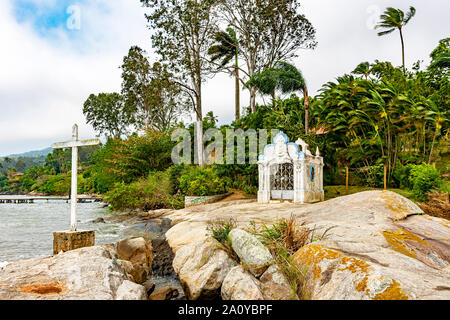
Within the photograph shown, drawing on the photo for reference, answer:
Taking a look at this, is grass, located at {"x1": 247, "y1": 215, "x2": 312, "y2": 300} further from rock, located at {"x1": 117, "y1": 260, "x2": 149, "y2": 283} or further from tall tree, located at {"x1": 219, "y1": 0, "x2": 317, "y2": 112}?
tall tree, located at {"x1": 219, "y1": 0, "x2": 317, "y2": 112}

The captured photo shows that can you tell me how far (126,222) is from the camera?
14641mm


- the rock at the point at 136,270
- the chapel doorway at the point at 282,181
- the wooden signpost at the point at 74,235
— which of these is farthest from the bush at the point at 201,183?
the rock at the point at 136,270

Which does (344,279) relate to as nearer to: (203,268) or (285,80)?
(203,268)

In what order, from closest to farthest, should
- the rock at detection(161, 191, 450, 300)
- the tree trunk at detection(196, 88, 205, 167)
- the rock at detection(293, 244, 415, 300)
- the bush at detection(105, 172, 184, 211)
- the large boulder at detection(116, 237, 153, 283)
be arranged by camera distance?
the rock at detection(293, 244, 415, 300), the rock at detection(161, 191, 450, 300), the large boulder at detection(116, 237, 153, 283), the bush at detection(105, 172, 184, 211), the tree trunk at detection(196, 88, 205, 167)

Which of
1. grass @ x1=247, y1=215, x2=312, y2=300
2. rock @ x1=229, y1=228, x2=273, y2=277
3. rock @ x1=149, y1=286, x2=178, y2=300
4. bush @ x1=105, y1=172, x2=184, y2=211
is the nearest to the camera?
grass @ x1=247, y1=215, x2=312, y2=300

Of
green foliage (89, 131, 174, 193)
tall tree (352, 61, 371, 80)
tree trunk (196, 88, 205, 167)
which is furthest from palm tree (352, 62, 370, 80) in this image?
green foliage (89, 131, 174, 193)

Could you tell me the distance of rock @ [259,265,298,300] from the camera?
3.88 metres

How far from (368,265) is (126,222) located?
12978 mm

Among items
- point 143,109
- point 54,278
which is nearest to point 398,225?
point 54,278

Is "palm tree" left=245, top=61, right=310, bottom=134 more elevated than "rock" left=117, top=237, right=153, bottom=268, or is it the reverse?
"palm tree" left=245, top=61, right=310, bottom=134

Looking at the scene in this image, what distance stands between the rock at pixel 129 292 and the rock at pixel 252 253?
58.3 inches

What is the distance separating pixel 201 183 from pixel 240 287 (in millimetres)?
12325

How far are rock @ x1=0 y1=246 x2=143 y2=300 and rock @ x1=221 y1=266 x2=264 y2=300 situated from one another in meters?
1.17
